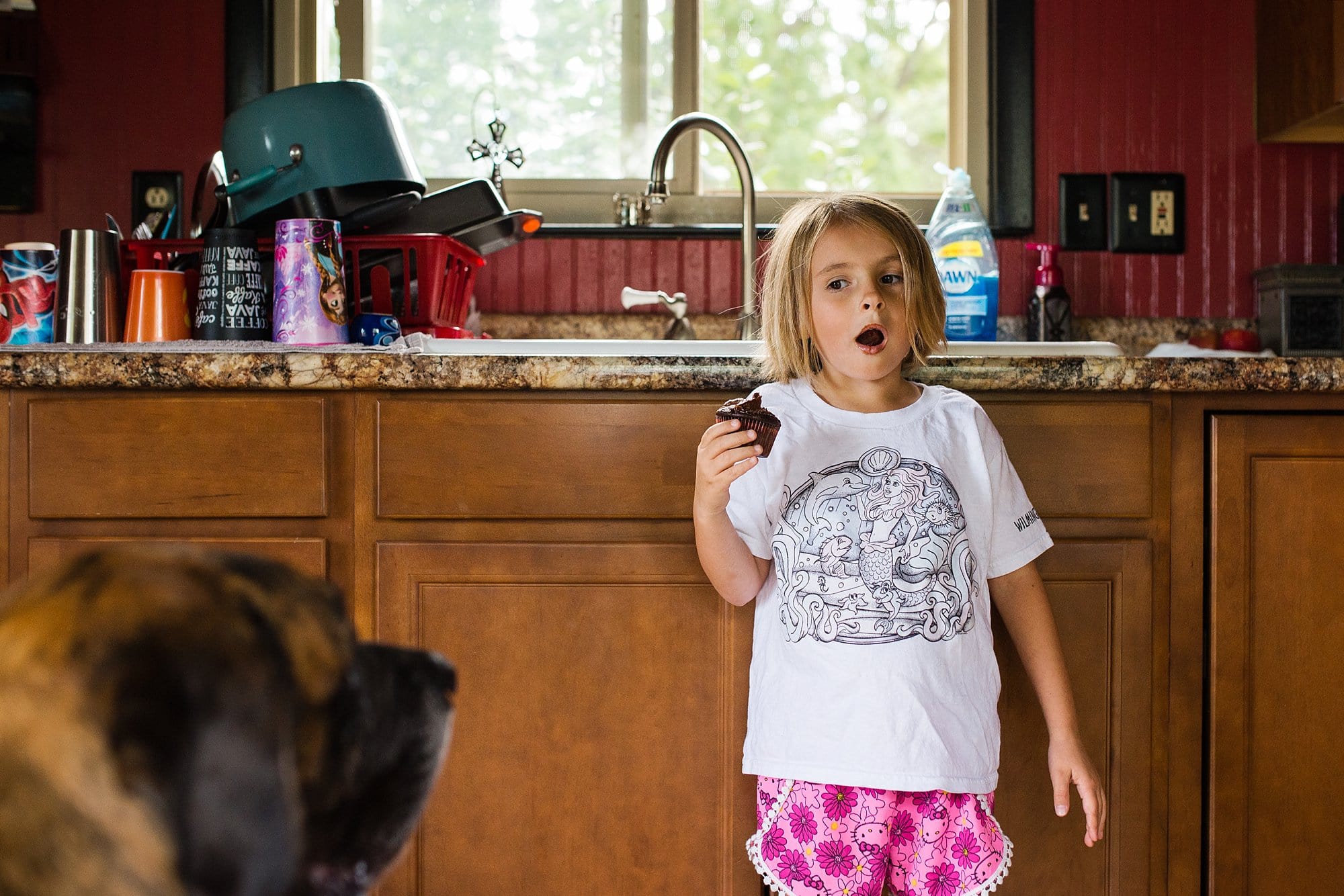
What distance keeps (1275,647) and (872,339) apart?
0.64 metres

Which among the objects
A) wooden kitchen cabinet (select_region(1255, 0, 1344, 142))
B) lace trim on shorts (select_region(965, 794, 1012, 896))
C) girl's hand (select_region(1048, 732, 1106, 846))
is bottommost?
lace trim on shorts (select_region(965, 794, 1012, 896))

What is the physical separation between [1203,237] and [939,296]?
47.4 inches

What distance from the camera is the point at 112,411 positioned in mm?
1302

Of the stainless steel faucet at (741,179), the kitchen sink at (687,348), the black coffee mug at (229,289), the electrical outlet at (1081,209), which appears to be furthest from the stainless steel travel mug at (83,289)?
the electrical outlet at (1081,209)

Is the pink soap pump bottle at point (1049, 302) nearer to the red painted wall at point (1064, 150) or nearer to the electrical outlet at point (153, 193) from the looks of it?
the red painted wall at point (1064, 150)

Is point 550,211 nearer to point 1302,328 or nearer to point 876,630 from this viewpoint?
point 876,630

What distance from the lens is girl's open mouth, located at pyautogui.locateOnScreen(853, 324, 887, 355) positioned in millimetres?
1193

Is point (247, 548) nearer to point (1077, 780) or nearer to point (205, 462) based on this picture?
point (205, 462)

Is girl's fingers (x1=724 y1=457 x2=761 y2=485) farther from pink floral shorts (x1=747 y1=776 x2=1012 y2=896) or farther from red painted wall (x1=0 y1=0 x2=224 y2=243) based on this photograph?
red painted wall (x1=0 y1=0 x2=224 y2=243)

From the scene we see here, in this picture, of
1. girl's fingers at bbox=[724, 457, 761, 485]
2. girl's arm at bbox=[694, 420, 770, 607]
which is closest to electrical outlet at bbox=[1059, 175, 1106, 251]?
girl's arm at bbox=[694, 420, 770, 607]

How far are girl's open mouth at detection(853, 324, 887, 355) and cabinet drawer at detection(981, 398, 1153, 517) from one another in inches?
7.6

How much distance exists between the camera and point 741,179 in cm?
184

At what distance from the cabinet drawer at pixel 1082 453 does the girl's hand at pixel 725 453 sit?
37 centimetres

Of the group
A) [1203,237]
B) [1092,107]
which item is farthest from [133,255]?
[1203,237]
